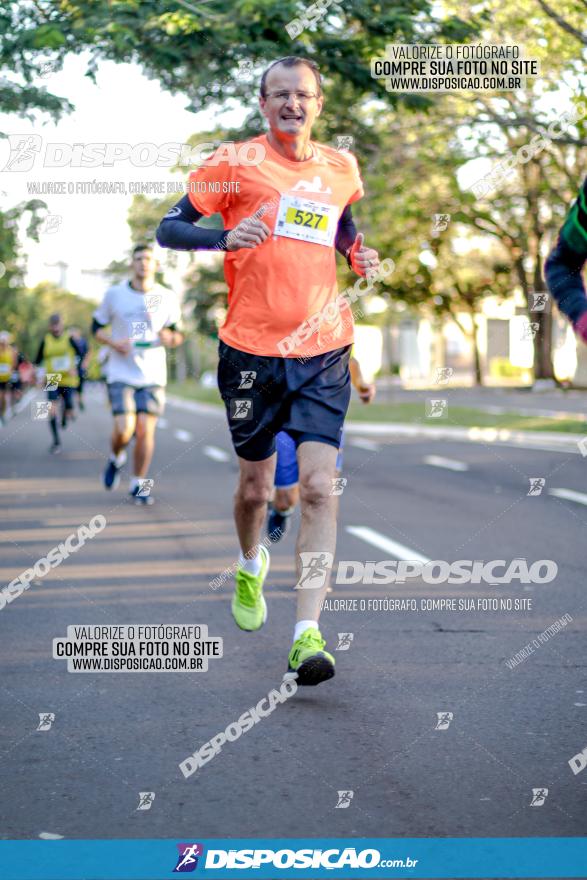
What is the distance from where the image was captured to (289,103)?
4.95 meters

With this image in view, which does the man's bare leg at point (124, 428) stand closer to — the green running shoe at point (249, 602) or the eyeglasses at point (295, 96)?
the green running shoe at point (249, 602)

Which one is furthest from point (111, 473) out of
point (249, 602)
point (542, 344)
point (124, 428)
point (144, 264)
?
point (542, 344)

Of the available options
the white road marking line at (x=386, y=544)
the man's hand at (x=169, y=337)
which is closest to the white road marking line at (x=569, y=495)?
the white road marking line at (x=386, y=544)

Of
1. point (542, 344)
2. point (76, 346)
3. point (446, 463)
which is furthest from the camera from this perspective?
point (542, 344)

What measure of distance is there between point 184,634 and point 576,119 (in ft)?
40.9

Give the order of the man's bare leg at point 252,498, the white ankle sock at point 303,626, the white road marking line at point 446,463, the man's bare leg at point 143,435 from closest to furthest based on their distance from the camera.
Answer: the white ankle sock at point 303,626 < the man's bare leg at point 252,498 < the man's bare leg at point 143,435 < the white road marking line at point 446,463

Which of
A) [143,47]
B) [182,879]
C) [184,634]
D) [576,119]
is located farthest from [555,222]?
[182,879]

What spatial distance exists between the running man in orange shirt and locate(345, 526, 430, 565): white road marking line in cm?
323

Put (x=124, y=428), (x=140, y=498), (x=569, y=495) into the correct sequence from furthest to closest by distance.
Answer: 1. (x=569, y=495)
2. (x=140, y=498)
3. (x=124, y=428)

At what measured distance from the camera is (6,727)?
4488 millimetres

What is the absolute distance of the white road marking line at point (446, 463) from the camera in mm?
16172

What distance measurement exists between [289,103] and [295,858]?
273 centimetres

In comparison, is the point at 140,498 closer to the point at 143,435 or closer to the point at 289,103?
the point at 143,435

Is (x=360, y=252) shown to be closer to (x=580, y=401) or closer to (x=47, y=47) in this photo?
(x=47, y=47)
